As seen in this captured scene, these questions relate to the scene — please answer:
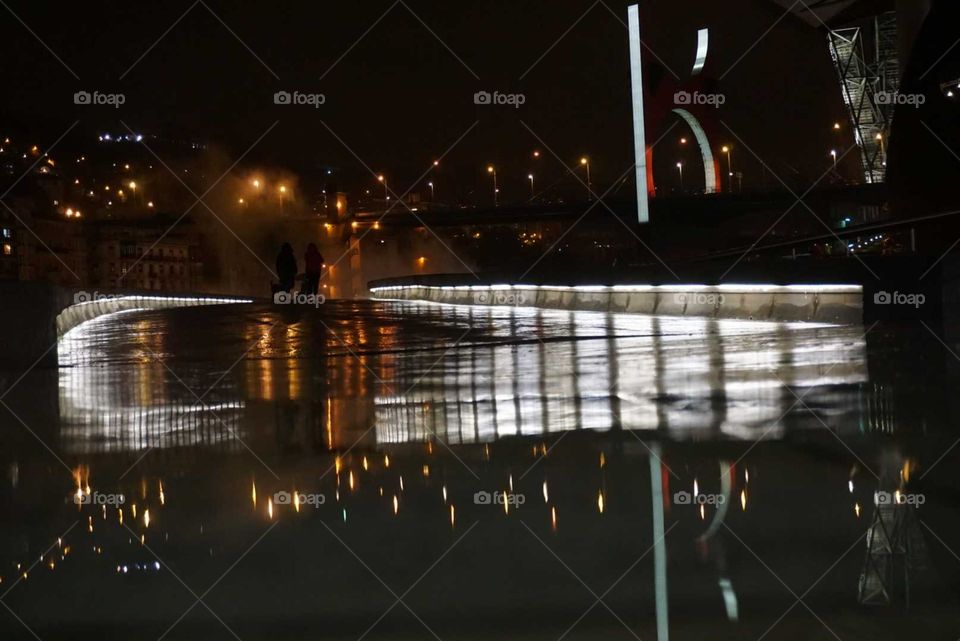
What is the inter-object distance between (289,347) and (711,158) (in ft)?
285

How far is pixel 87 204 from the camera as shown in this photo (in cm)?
17000

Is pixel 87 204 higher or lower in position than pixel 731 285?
higher

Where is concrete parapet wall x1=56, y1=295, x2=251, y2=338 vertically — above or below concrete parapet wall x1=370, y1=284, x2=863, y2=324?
above

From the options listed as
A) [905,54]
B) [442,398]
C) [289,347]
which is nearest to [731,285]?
[289,347]

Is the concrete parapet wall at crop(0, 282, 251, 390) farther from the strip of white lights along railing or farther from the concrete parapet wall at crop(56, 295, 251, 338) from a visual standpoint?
the strip of white lights along railing

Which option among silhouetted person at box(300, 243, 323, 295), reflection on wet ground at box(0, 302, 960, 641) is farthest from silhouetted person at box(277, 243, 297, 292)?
reflection on wet ground at box(0, 302, 960, 641)

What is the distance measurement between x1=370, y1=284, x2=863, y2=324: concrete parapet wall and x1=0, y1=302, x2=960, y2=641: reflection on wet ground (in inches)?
377

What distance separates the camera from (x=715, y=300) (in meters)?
26.5

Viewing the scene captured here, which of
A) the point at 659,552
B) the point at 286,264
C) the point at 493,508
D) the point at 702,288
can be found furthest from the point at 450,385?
the point at 286,264

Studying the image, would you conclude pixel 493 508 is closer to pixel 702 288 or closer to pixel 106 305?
pixel 702 288

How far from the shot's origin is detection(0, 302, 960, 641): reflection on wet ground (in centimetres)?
400

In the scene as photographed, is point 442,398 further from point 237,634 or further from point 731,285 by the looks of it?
point 731,285

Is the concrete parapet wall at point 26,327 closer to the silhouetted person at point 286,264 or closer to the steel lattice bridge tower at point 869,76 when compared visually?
the silhouetted person at point 286,264

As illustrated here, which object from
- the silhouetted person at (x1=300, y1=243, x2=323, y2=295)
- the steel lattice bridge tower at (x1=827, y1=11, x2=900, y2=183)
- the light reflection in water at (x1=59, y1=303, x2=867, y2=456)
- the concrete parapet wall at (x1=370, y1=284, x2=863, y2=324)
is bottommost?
the light reflection in water at (x1=59, y1=303, x2=867, y2=456)
